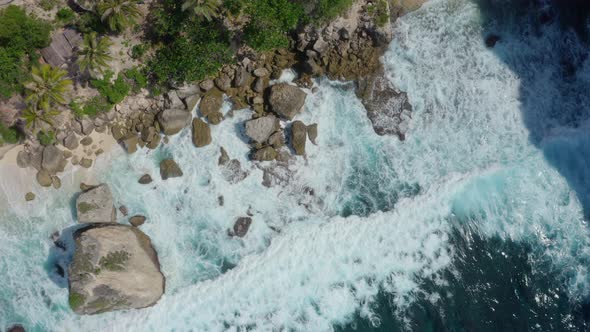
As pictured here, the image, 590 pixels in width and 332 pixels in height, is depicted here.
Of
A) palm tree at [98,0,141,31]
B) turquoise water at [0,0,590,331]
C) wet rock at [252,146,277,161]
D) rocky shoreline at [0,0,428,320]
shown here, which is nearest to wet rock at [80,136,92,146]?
rocky shoreline at [0,0,428,320]

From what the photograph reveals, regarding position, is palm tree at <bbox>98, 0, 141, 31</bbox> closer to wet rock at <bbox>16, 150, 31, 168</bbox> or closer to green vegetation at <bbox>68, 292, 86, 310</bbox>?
wet rock at <bbox>16, 150, 31, 168</bbox>

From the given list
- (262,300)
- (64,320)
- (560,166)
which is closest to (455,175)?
(560,166)

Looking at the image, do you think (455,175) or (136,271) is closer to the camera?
(136,271)

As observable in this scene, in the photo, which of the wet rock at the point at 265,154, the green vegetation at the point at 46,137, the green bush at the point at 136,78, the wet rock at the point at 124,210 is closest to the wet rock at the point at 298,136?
the wet rock at the point at 265,154

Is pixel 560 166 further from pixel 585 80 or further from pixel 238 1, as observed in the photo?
pixel 238 1

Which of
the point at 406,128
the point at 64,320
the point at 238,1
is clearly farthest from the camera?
the point at 406,128

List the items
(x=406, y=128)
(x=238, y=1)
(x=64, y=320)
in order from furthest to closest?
(x=406, y=128) < (x=64, y=320) < (x=238, y=1)
